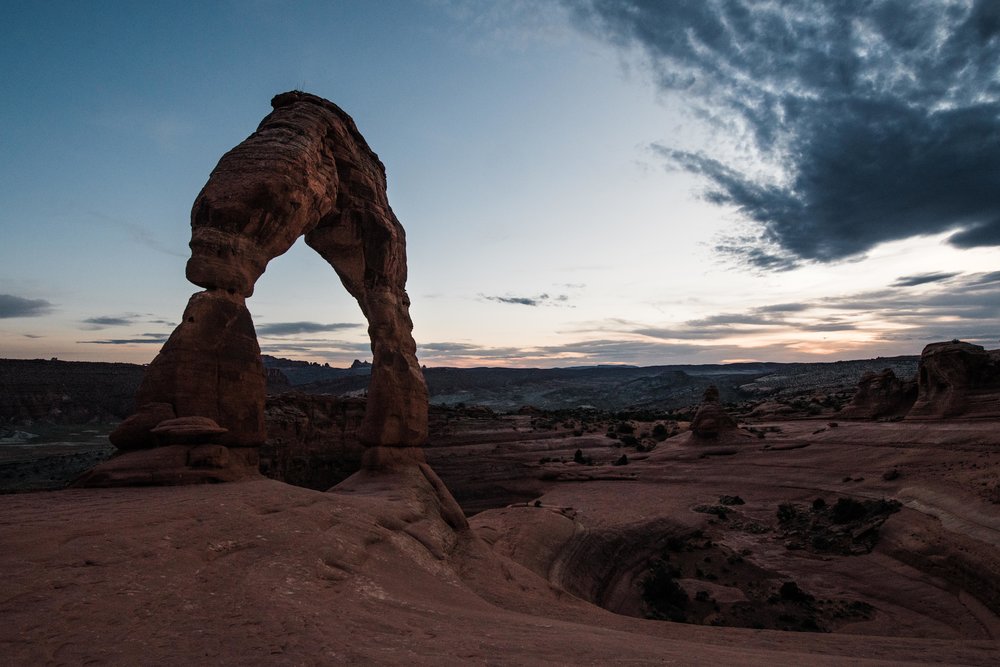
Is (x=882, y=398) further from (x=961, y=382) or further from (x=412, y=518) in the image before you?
(x=412, y=518)

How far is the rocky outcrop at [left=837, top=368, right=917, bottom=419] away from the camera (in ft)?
103

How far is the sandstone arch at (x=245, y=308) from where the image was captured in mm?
10578

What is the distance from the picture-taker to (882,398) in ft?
106

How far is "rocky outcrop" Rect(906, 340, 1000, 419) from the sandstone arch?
27.3 m

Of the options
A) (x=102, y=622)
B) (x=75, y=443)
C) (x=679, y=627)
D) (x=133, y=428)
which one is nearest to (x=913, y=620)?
(x=679, y=627)

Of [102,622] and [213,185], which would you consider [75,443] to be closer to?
[213,185]

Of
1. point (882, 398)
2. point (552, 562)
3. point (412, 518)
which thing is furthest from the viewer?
point (882, 398)

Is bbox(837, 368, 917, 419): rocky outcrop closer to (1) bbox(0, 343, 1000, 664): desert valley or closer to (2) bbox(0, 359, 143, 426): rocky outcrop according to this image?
(1) bbox(0, 343, 1000, 664): desert valley

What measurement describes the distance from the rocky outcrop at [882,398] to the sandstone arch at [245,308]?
99.7 ft

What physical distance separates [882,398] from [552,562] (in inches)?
1106

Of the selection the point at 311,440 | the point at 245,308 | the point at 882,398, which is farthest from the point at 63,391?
the point at 882,398

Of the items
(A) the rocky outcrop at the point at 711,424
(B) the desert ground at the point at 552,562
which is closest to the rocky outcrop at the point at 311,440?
(B) the desert ground at the point at 552,562

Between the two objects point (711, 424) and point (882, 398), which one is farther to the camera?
point (711, 424)

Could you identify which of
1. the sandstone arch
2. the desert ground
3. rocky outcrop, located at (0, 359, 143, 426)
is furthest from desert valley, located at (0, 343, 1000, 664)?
rocky outcrop, located at (0, 359, 143, 426)
